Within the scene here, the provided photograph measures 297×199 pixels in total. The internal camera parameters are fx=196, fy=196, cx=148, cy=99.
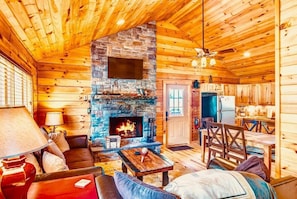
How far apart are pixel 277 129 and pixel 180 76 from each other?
3.76m

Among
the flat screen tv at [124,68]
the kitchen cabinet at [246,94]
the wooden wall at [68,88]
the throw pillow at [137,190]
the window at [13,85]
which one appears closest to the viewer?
the throw pillow at [137,190]

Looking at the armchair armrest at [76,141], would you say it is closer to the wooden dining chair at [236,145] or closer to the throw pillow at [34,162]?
Result: the throw pillow at [34,162]

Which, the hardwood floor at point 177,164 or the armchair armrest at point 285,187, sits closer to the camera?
the armchair armrest at point 285,187

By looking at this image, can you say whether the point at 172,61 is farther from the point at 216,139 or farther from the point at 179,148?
the point at 216,139

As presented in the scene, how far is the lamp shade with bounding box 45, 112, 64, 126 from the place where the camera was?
4.23 metres

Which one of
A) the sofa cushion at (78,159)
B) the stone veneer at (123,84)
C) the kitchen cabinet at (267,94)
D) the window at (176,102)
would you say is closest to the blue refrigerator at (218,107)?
the window at (176,102)

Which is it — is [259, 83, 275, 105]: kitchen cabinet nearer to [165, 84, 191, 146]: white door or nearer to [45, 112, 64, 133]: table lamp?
[165, 84, 191, 146]: white door

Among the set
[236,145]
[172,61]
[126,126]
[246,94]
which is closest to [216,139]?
[236,145]

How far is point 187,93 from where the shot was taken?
6.27m

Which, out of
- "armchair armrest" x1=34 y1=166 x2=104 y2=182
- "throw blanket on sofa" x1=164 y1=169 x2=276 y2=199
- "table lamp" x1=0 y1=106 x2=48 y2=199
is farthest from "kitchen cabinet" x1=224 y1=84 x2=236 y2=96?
"table lamp" x1=0 y1=106 x2=48 y2=199

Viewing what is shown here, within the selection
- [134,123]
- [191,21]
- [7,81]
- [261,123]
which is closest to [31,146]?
[7,81]

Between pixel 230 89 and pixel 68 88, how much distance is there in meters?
5.13

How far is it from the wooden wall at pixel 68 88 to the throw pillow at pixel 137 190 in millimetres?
3794

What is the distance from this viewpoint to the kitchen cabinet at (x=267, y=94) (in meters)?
6.02
